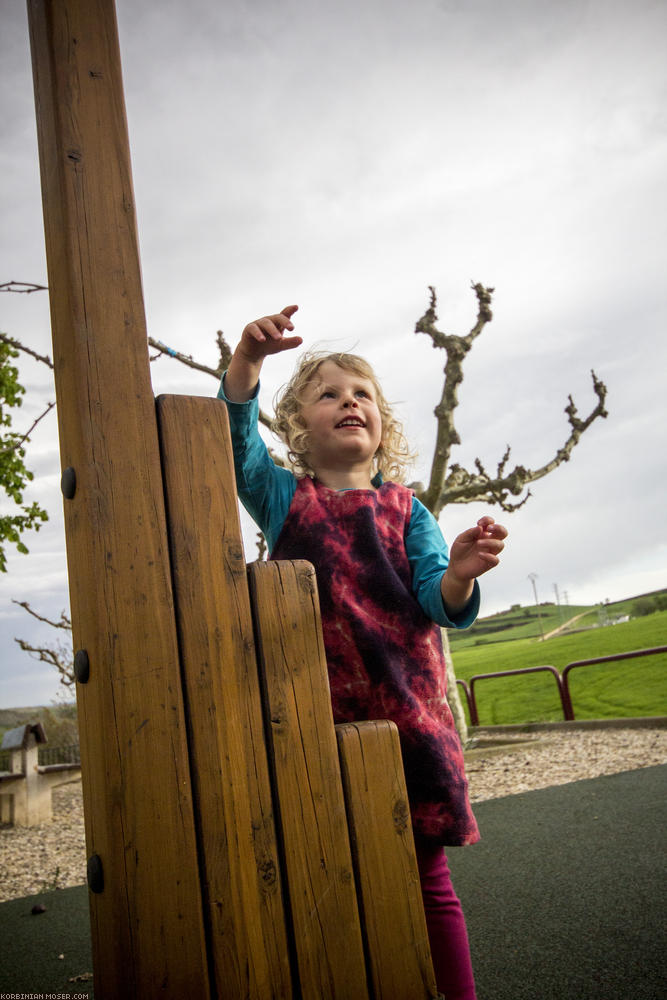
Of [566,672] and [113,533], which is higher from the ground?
[113,533]

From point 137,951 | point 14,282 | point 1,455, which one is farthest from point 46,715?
point 137,951

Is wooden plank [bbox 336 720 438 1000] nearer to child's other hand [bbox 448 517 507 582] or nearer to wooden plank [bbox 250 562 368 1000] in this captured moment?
wooden plank [bbox 250 562 368 1000]

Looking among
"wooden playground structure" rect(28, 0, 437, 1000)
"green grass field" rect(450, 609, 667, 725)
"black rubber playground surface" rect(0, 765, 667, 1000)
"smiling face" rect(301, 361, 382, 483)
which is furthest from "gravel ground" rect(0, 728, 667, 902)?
"wooden playground structure" rect(28, 0, 437, 1000)

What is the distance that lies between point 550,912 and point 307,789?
6.98ft

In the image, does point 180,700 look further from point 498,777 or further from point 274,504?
point 498,777

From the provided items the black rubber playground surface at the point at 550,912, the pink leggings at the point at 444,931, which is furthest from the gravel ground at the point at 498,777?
the pink leggings at the point at 444,931

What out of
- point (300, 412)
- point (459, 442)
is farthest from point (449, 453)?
point (300, 412)

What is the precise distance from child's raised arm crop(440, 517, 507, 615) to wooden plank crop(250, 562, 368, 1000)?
16.2 inches

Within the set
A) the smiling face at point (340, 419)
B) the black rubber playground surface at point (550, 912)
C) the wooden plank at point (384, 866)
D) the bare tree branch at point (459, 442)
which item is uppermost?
the bare tree branch at point (459, 442)

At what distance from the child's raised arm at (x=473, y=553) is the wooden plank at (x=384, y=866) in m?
0.40

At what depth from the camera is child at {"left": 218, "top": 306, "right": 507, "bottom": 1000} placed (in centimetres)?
147

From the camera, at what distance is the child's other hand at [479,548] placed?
139 centimetres

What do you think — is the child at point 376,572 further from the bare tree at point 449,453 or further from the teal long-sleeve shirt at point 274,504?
the bare tree at point 449,453

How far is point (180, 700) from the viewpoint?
1009mm
